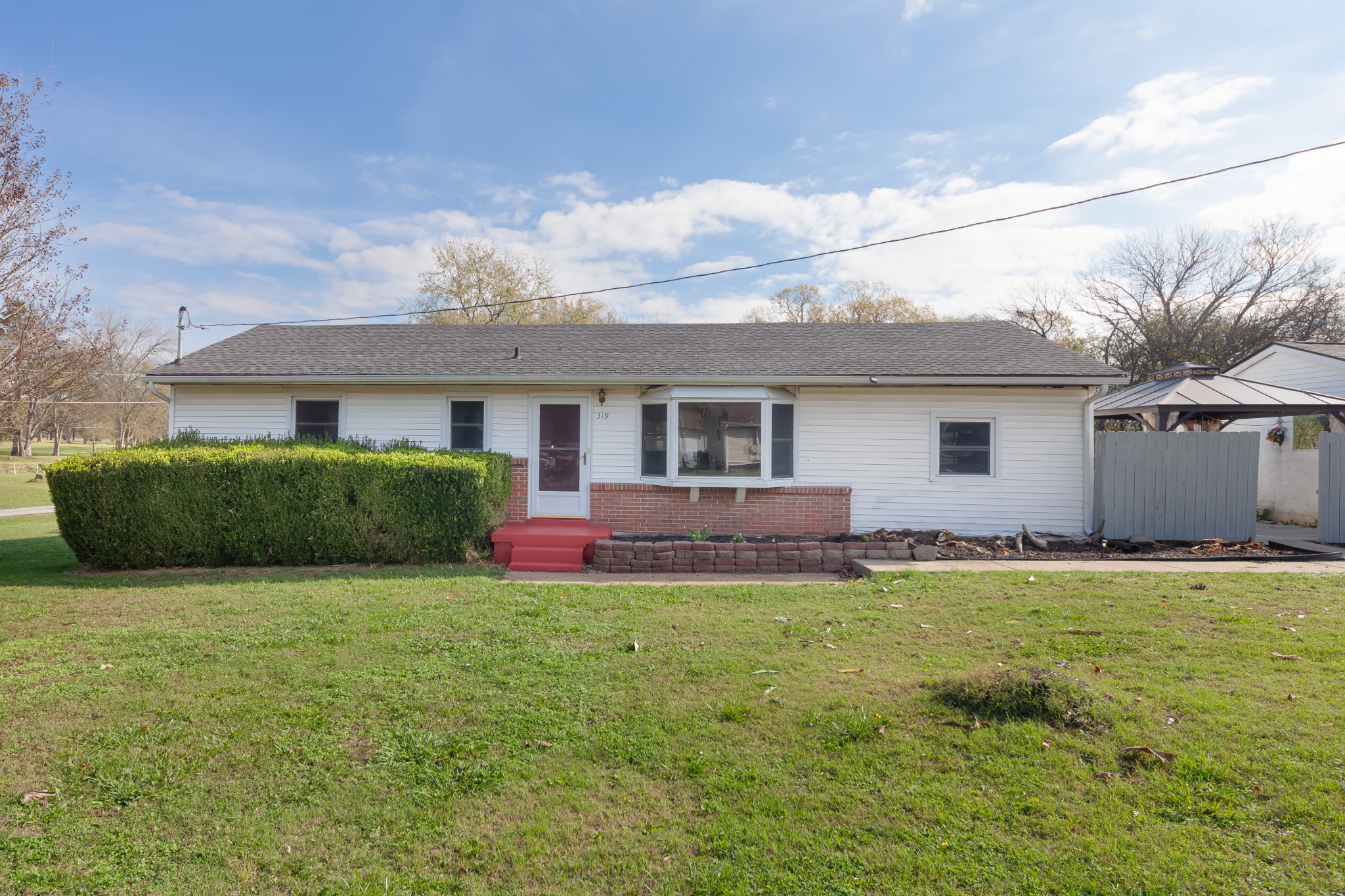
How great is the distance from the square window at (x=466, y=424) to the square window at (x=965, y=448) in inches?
288

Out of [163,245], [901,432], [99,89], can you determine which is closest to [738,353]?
[901,432]

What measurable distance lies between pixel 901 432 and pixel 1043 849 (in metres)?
8.06

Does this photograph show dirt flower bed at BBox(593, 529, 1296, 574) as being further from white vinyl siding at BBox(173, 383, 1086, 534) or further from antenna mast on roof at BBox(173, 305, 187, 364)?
antenna mast on roof at BBox(173, 305, 187, 364)

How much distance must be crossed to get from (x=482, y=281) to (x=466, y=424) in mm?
22103

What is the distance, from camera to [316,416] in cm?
1074

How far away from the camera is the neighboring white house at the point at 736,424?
9719mm

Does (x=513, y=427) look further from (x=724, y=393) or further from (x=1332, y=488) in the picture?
(x=1332, y=488)

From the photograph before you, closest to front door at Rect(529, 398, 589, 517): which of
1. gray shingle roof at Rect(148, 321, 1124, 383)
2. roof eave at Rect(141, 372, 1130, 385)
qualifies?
roof eave at Rect(141, 372, 1130, 385)

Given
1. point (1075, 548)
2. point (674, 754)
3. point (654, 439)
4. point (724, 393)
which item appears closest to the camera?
point (674, 754)

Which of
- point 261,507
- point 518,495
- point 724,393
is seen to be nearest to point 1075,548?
point 724,393

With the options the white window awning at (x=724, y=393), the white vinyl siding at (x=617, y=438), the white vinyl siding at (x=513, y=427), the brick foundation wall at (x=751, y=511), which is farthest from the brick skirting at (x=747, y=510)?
the white vinyl siding at (x=513, y=427)

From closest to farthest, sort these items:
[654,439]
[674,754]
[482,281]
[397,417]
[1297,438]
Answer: [674,754]
[654,439]
[397,417]
[1297,438]
[482,281]

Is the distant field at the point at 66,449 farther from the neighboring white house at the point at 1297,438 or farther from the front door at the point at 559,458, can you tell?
the neighboring white house at the point at 1297,438

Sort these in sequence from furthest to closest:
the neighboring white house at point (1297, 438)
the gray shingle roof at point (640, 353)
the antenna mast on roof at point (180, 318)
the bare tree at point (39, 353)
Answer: the neighboring white house at point (1297, 438) < the antenna mast on roof at point (180, 318) < the gray shingle roof at point (640, 353) < the bare tree at point (39, 353)
